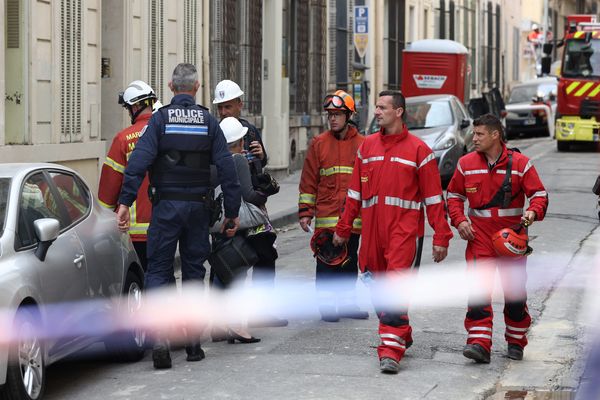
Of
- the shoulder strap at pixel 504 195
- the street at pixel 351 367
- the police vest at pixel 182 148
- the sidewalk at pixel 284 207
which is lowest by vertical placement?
the street at pixel 351 367

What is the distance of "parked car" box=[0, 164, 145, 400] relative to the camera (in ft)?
24.1

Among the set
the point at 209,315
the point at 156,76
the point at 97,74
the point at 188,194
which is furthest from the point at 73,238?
the point at 156,76

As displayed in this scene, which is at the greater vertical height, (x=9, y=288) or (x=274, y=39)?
(x=274, y=39)

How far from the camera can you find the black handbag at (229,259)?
940 cm

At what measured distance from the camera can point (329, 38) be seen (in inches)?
1217

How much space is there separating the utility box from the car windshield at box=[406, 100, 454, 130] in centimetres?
1095

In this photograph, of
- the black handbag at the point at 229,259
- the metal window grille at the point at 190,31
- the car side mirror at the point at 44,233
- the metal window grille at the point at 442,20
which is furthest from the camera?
the metal window grille at the point at 442,20

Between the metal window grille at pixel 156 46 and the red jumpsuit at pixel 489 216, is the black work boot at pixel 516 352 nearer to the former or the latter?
the red jumpsuit at pixel 489 216

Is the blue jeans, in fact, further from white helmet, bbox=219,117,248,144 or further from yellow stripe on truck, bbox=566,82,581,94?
yellow stripe on truck, bbox=566,82,581,94

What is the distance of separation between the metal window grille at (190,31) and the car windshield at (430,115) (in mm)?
3914

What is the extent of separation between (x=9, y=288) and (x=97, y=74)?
36.8ft

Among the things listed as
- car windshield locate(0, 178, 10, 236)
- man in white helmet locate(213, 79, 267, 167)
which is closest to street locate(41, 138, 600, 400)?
car windshield locate(0, 178, 10, 236)

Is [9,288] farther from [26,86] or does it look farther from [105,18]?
[105,18]

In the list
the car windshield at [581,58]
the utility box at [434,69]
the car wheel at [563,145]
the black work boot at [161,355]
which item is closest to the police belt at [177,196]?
the black work boot at [161,355]
